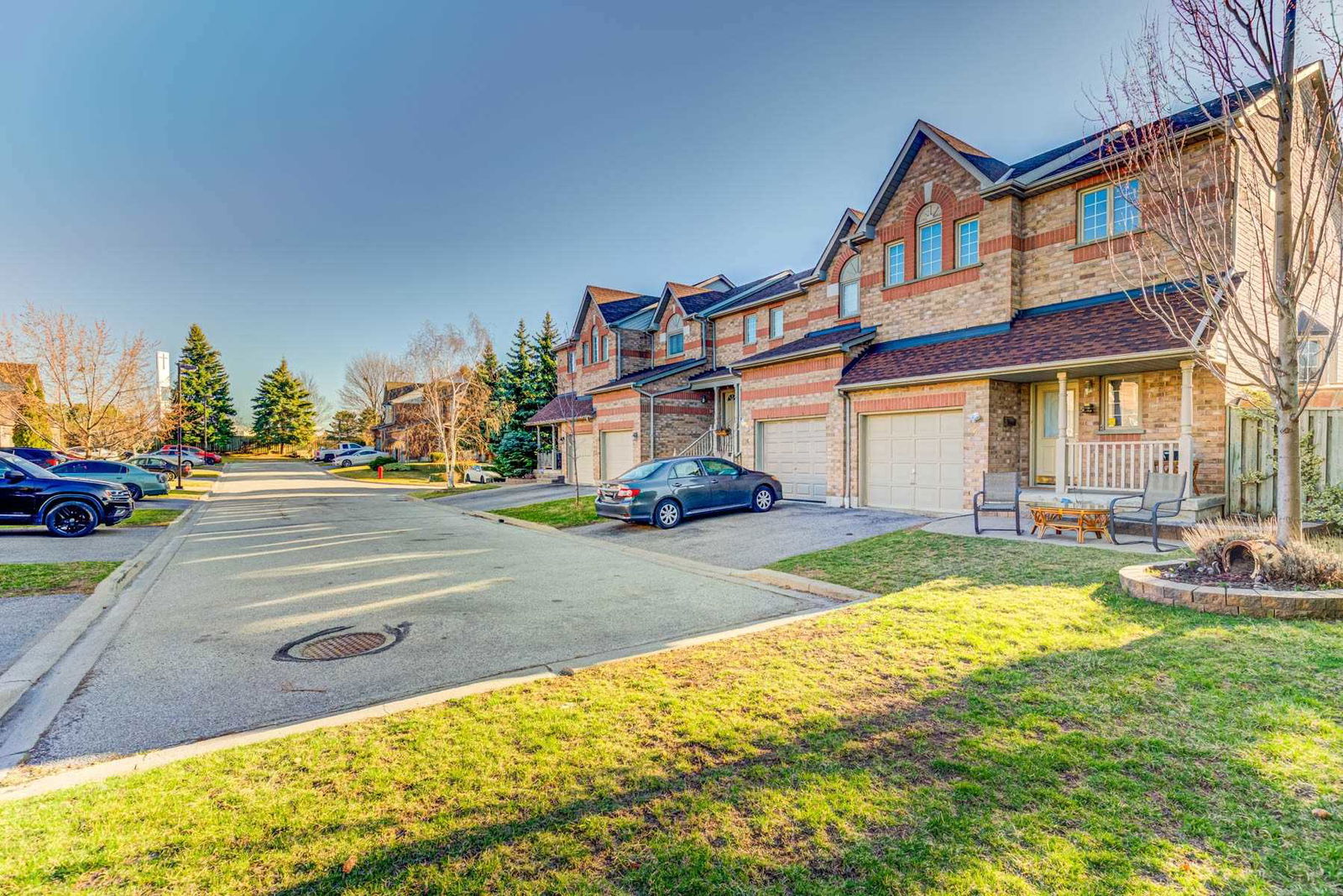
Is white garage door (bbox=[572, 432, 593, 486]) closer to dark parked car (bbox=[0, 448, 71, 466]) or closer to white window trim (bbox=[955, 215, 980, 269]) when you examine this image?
white window trim (bbox=[955, 215, 980, 269])

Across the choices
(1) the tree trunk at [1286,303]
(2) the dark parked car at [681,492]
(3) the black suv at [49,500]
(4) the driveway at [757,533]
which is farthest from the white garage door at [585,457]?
(1) the tree trunk at [1286,303]

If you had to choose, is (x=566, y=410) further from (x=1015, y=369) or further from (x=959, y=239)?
(x=1015, y=369)

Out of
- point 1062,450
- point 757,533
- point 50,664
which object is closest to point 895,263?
point 1062,450

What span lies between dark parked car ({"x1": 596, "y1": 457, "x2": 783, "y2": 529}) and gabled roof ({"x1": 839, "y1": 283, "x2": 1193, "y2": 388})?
357 cm

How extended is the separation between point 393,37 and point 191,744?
593 inches

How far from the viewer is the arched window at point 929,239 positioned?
15.4m

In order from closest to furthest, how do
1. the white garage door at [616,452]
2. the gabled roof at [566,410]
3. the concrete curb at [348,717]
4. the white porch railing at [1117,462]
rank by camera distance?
the concrete curb at [348,717] → the white porch railing at [1117,462] → the white garage door at [616,452] → the gabled roof at [566,410]

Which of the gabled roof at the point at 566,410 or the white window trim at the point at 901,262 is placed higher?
the white window trim at the point at 901,262

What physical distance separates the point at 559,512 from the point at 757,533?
7.37 m

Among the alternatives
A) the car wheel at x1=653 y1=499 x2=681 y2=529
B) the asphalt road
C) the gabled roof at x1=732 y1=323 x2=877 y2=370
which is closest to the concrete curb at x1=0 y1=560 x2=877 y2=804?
the asphalt road

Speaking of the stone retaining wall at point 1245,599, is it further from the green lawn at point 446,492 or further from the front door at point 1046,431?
the green lawn at point 446,492

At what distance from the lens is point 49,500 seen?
13242mm

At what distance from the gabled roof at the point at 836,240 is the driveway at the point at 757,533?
7749 millimetres

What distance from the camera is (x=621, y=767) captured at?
3.33 metres
